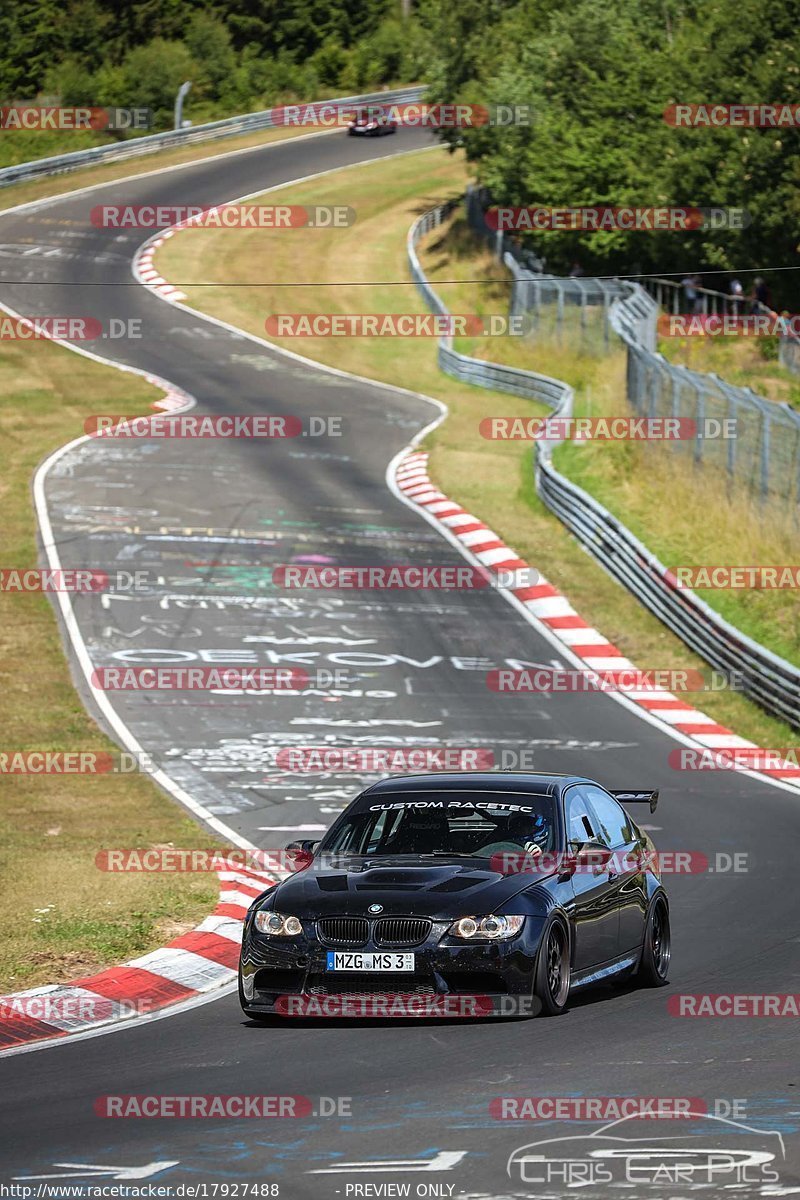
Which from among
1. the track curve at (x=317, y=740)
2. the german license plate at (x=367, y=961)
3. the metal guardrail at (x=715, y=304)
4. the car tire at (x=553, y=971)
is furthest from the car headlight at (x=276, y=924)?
the metal guardrail at (x=715, y=304)

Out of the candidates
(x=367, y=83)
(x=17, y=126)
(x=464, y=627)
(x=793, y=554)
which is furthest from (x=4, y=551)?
(x=367, y=83)

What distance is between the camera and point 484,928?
962 cm

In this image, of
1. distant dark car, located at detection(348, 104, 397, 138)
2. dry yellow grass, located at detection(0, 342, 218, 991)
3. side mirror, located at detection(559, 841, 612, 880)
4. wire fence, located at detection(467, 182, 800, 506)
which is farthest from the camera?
distant dark car, located at detection(348, 104, 397, 138)

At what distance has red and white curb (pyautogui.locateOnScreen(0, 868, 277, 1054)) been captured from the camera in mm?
10375

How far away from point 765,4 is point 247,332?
1706 cm

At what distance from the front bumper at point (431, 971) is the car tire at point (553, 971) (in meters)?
0.08

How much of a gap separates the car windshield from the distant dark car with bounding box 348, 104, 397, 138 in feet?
244

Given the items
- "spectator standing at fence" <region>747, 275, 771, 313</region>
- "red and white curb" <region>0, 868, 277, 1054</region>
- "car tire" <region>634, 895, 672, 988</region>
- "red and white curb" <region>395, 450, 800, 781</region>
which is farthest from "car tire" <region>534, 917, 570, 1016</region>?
"spectator standing at fence" <region>747, 275, 771, 313</region>

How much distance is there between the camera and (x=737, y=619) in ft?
87.1

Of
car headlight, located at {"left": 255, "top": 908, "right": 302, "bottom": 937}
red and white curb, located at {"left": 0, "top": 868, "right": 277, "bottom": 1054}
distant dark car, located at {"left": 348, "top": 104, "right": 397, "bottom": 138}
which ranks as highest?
car headlight, located at {"left": 255, "top": 908, "right": 302, "bottom": 937}

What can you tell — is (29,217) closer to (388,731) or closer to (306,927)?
(388,731)

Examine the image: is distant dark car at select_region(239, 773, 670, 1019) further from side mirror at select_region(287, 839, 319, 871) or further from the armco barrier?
the armco barrier

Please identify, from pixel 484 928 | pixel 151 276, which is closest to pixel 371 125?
pixel 151 276

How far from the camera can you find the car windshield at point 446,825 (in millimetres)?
10672
